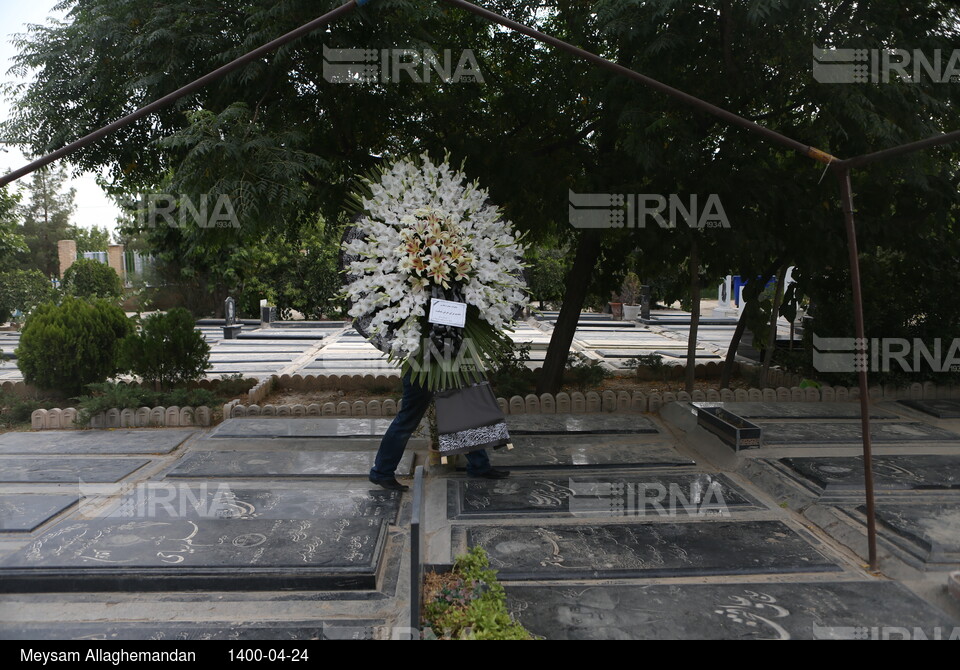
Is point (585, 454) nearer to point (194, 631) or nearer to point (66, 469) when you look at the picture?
point (194, 631)

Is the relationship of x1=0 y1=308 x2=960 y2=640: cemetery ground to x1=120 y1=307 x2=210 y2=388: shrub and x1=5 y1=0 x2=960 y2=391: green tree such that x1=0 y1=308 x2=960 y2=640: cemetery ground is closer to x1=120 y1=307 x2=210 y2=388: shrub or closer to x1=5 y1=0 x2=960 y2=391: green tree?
x1=120 y1=307 x2=210 y2=388: shrub

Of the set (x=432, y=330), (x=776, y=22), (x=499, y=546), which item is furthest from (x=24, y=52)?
(x=776, y=22)

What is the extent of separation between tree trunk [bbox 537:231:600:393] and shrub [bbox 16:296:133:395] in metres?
4.89

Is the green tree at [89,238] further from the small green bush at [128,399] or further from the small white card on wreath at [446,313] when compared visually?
the small white card on wreath at [446,313]

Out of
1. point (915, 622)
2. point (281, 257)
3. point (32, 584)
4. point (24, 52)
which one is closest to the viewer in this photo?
point (915, 622)

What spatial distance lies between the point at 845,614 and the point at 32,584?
3.80m

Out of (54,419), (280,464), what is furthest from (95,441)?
(280,464)

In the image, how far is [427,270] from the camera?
451 centimetres

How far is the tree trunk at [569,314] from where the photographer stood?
7.91 m

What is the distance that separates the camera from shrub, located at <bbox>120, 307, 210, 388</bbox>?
25.4 feet

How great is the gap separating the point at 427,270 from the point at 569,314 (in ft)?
12.2

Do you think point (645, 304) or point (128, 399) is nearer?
point (128, 399)

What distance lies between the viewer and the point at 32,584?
3334mm

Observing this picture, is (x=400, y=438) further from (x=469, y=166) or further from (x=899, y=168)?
(x=899, y=168)
